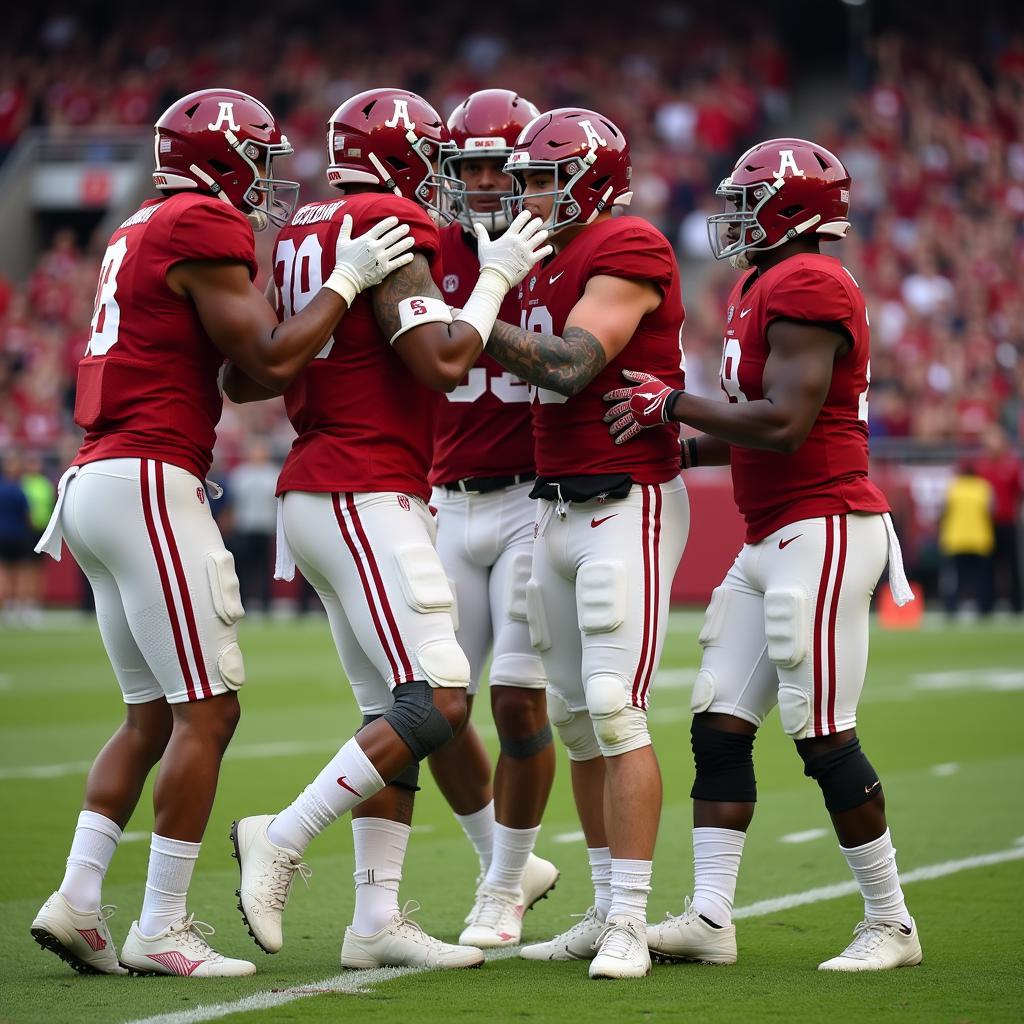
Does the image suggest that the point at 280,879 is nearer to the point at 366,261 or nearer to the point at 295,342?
the point at 295,342

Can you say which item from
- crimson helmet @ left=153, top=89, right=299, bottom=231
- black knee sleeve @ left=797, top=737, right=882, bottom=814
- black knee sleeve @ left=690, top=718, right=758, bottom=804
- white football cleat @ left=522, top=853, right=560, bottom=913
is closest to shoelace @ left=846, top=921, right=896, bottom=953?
black knee sleeve @ left=797, top=737, right=882, bottom=814

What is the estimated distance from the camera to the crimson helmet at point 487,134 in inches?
→ 218

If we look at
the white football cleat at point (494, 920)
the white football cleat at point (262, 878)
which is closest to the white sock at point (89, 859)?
the white football cleat at point (262, 878)

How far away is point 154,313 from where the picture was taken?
15.1 ft

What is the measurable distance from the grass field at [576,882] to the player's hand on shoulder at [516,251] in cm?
187

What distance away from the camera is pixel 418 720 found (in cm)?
449

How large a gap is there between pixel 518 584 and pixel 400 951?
1226 millimetres

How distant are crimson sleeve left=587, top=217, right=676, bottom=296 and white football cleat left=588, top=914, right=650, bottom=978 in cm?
170

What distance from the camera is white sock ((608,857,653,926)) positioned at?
4.56 metres

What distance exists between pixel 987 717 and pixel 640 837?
635 cm

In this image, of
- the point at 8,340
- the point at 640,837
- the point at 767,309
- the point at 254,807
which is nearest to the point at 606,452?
the point at 767,309

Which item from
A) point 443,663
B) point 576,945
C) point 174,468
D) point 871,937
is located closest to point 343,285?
point 174,468

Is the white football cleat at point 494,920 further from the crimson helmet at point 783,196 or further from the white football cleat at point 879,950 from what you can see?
the crimson helmet at point 783,196

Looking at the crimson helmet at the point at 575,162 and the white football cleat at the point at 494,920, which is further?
the white football cleat at the point at 494,920
